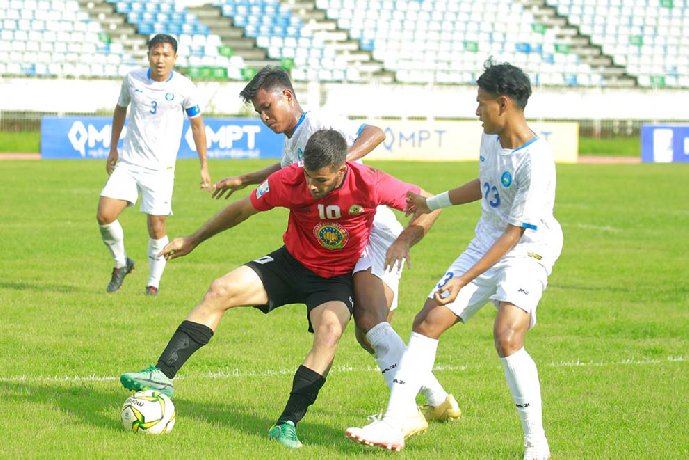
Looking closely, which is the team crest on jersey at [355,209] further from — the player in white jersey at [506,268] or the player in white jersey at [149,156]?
the player in white jersey at [149,156]

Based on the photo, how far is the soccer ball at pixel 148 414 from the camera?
235 inches

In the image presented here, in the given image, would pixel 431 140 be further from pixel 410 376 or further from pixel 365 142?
pixel 410 376

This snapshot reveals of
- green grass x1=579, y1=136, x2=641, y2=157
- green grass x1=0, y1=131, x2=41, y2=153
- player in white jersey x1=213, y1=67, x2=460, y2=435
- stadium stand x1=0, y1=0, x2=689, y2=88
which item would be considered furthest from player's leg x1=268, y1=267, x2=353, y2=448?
green grass x1=579, y1=136, x2=641, y2=157

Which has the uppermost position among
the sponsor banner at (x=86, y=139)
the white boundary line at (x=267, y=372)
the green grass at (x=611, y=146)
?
the white boundary line at (x=267, y=372)

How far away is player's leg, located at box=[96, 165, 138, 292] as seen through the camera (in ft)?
35.9

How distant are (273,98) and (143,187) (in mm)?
4607

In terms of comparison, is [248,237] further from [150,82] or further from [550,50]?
[550,50]

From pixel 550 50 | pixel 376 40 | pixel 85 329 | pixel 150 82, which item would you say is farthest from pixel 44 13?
pixel 85 329

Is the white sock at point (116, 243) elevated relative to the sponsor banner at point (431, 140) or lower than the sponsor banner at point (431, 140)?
elevated

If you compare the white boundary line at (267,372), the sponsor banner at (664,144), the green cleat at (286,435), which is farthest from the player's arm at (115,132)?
the sponsor banner at (664,144)

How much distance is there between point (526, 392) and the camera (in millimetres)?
5578

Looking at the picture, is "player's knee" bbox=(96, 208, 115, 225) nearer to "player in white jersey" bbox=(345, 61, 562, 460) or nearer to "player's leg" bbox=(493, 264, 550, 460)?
"player in white jersey" bbox=(345, 61, 562, 460)

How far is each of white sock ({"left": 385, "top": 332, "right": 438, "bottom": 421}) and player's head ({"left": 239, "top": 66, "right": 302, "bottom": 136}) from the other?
1631 millimetres

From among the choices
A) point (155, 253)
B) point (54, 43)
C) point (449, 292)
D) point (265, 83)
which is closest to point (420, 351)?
point (449, 292)
